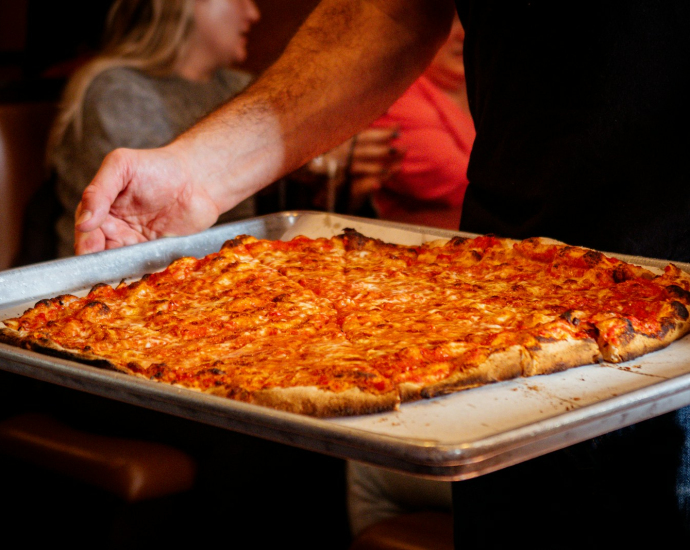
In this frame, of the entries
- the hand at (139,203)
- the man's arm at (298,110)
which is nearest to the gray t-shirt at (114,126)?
the man's arm at (298,110)

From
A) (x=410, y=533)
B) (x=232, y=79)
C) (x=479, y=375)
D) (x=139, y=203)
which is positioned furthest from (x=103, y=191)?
(x=232, y=79)

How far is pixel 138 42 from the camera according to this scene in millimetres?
3693

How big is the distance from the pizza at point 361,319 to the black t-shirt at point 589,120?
0.29 feet

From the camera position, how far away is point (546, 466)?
109 cm

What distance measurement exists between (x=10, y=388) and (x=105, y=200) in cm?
142

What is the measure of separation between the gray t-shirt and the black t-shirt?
208 cm

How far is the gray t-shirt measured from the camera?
3383 millimetres

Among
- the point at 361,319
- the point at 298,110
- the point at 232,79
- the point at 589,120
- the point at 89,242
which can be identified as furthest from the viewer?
the point at 232,79

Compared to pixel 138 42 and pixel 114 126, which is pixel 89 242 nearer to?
pixel 114 126

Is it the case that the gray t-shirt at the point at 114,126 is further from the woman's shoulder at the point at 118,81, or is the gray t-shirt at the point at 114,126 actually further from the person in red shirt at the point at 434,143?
the person in red shirt at the point at 434,143

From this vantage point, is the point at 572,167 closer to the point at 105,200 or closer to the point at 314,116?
the point at 314,116

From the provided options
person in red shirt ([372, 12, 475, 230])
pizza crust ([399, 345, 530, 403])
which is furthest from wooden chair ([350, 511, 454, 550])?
person in red shirt ([372, 12, 475, 230])

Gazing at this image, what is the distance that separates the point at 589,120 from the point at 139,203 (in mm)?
757

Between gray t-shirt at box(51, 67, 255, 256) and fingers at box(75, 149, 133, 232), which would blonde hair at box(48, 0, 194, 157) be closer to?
gray t-shirt at box(51, 67, 255, 256)
